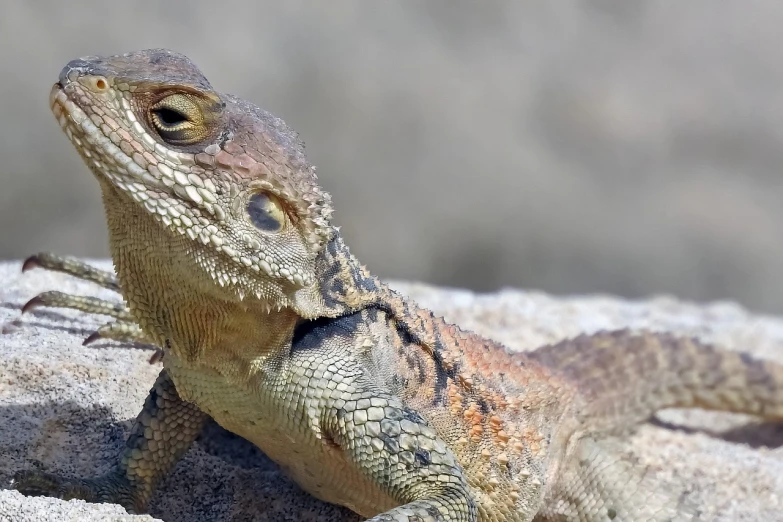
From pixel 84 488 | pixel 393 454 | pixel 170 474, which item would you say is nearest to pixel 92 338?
pixel 170 474

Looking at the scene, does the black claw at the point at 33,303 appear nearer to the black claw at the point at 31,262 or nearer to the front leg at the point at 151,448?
the black claw at the point at 31,262

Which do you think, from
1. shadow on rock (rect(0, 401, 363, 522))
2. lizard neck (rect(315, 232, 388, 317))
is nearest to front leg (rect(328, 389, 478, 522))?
lizard neck (rect(315, 232, 388, 317))

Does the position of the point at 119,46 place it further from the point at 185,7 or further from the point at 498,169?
the point at 498,169

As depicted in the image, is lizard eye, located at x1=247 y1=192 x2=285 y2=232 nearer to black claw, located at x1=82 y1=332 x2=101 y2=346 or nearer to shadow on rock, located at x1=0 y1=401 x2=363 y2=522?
shadow on rock, located at x1=0 y1=401 x2=363 y2=522

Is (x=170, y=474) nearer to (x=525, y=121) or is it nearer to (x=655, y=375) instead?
(x=655, y=375)

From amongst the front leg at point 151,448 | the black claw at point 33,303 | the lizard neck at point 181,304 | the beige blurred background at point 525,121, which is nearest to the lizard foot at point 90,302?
the black claw at point 33,303

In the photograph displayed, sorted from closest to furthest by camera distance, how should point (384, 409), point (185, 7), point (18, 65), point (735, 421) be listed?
1. point (384, 409)
2. point (735, 421)
3. point (18, 65)
4. point (185, 7)

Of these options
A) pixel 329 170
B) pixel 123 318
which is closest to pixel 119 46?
pixel 329 170
